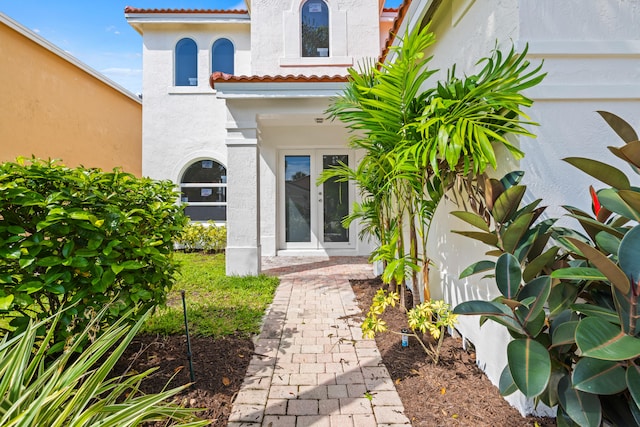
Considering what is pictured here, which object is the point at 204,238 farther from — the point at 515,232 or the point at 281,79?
the point at 515,232

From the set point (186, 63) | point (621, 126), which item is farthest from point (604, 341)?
point (186, 63)

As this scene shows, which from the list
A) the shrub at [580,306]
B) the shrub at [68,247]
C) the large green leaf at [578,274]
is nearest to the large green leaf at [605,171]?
the shrub at [580,306]

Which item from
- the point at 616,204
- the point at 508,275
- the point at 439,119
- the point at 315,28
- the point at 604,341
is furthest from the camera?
the point at 315,28

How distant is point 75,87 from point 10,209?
10.3 meters

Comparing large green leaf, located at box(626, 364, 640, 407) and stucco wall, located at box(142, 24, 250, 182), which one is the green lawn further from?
stucco wall, located at box(142, 24, 250, 182)

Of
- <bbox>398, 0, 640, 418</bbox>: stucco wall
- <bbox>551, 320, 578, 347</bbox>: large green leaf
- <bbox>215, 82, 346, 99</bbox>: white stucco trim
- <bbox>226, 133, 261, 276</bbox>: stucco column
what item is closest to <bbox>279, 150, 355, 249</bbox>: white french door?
<bbox>226, 133, 261, 276</bbox>: stucco column

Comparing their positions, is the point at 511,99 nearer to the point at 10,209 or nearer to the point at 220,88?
the point at 10,209

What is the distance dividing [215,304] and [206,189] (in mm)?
6257

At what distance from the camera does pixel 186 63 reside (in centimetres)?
1039

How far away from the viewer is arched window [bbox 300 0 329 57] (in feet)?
29.5

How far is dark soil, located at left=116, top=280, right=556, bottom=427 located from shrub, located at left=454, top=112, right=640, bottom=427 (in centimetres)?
75

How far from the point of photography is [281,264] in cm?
809

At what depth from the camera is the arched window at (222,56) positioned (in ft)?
34.2

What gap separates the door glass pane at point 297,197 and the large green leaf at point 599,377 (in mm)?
8015
